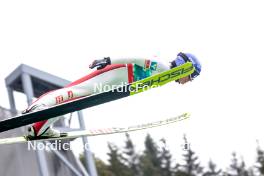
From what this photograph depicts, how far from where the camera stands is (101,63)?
25.3 feet

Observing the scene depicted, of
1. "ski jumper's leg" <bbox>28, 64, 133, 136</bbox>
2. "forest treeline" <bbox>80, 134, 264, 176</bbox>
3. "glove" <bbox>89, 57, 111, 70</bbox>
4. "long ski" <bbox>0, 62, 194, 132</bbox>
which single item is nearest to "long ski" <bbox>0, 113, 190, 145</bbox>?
"ski jumper's leg" <bbox>28, 64, 133, 136</bbox>

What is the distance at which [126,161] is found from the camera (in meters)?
53.9

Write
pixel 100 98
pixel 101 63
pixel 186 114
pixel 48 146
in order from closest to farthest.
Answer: pixel 100 98, pixel 101 63, pixel 186 114, pixel 48 146

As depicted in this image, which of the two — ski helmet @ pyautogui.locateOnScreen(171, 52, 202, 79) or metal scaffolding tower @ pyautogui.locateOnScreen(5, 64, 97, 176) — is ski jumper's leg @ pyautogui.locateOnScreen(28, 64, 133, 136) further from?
metal scaffolding tower @ pyautogui.locateOnScreen(5, 64, 97, 176)

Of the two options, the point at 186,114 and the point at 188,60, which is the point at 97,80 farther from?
the point at 186,114

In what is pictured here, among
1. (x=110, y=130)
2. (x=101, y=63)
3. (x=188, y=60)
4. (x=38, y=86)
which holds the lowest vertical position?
(x=110, y=130)

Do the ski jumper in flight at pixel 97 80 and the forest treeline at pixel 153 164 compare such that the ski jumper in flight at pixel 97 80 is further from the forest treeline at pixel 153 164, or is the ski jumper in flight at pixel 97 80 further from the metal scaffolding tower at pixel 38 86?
the forest treeline at pixel 153 164

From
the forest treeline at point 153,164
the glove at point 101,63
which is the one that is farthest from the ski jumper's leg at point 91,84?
the forest treeline at point 153,164

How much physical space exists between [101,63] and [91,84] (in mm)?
387

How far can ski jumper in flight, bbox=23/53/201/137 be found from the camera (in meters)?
7.57

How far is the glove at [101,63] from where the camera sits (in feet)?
25.3

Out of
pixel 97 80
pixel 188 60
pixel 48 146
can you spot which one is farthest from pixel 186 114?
pixel 48 146

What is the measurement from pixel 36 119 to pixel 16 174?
565 cm

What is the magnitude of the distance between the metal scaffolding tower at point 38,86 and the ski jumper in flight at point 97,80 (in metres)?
4.33
